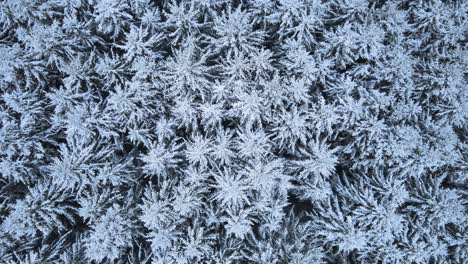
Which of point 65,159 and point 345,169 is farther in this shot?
point 345,169

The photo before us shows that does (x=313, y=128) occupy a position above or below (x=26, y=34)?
below

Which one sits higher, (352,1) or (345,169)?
(352,1)

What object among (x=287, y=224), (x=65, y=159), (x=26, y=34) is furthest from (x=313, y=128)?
(x=26, y=34)

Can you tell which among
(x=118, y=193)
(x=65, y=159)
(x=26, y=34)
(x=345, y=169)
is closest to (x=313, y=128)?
(x=345, y=169)

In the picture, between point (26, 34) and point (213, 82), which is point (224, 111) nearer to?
point (213, 82)

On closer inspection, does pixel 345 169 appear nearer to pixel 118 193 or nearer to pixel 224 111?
pixel 224 111

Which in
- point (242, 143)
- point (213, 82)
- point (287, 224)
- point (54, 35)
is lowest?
point (287, 224)
